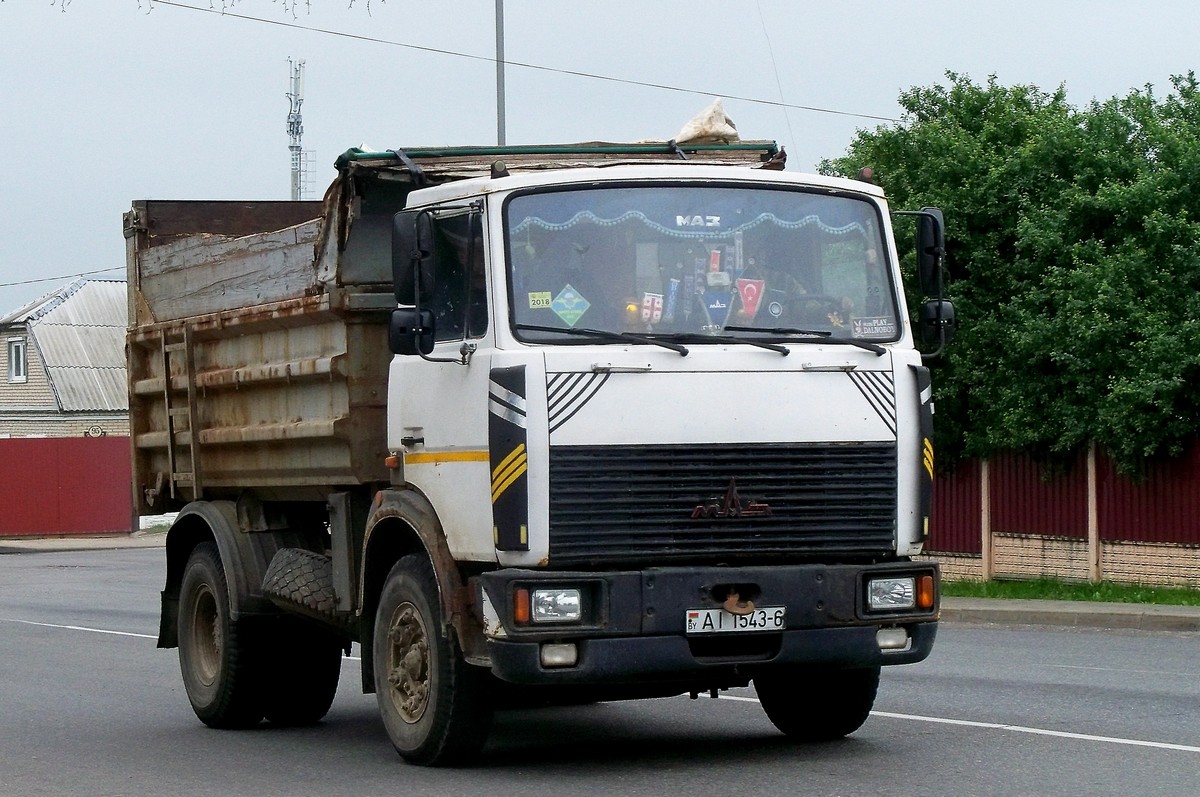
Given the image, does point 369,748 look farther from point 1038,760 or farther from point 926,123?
point 926,123

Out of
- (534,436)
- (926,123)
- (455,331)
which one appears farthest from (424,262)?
(926,123)

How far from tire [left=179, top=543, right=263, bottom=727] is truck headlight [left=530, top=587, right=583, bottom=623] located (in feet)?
11.1

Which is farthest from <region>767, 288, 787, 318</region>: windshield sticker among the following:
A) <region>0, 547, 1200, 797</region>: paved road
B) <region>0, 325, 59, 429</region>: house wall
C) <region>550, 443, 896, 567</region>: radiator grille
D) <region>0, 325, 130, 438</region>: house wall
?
<region>0, 325, 59, 429</region>: house wall

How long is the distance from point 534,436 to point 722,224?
4.39 ft

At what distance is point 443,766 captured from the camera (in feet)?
27.6

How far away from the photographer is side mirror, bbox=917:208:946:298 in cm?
846

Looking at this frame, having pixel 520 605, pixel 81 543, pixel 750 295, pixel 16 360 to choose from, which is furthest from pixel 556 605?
pixel 16 360

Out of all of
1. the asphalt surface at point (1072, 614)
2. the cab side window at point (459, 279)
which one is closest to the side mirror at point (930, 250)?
the cab side window at point (459, 279)

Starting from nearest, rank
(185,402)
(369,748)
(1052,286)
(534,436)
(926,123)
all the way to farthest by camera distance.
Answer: (534,436) → (369,748) → (185,402) → (1052,286) → (926,123)

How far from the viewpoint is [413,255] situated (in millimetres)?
7984

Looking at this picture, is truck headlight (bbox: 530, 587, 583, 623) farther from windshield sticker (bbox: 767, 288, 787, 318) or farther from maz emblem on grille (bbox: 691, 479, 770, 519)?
windshield sticker (bbox: 767, 288, 787, 318)

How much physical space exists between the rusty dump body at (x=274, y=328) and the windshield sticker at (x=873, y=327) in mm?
1581

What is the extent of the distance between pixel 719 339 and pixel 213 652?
4.39 meters

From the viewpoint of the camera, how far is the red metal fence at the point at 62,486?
42594mm
